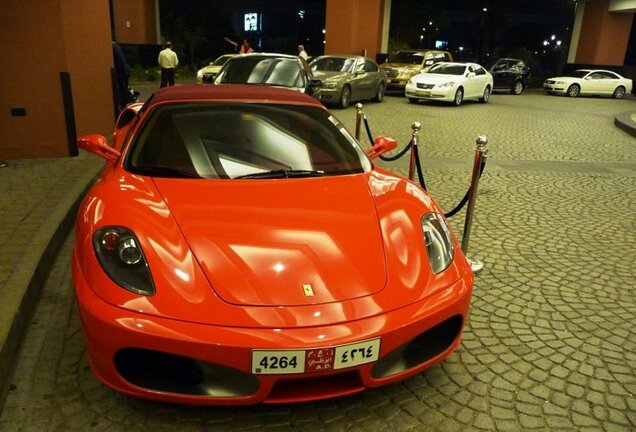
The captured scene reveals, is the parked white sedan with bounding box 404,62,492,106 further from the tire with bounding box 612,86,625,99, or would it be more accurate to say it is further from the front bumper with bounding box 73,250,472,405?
the front bumper with bounding box 73,250,472,405

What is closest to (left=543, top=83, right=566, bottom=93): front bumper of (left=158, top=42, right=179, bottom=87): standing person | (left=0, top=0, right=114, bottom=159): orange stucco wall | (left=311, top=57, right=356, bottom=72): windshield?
(left=311, top=57, right=356, bottom=72): windshield

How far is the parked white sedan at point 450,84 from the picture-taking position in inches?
632

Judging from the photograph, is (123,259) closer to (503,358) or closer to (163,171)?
(163,171)

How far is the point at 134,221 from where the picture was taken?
2.48m

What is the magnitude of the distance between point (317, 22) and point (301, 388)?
52421 mm

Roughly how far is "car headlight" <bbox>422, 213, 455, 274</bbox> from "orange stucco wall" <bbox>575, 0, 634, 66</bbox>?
30.3 meters

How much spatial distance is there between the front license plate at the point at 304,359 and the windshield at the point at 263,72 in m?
8.32

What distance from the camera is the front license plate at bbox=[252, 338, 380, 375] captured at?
6.64ft

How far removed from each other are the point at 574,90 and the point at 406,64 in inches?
325

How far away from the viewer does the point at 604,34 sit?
2788cm

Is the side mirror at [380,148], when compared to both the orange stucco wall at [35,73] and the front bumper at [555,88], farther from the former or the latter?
the front bumper at [555,88]

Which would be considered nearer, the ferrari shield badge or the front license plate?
the front license plate

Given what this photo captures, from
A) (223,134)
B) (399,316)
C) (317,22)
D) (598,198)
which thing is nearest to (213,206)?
(223,134)

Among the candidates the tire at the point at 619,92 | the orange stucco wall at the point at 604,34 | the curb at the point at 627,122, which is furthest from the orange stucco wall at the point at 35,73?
the orange stucco wall at the point at 604,34
